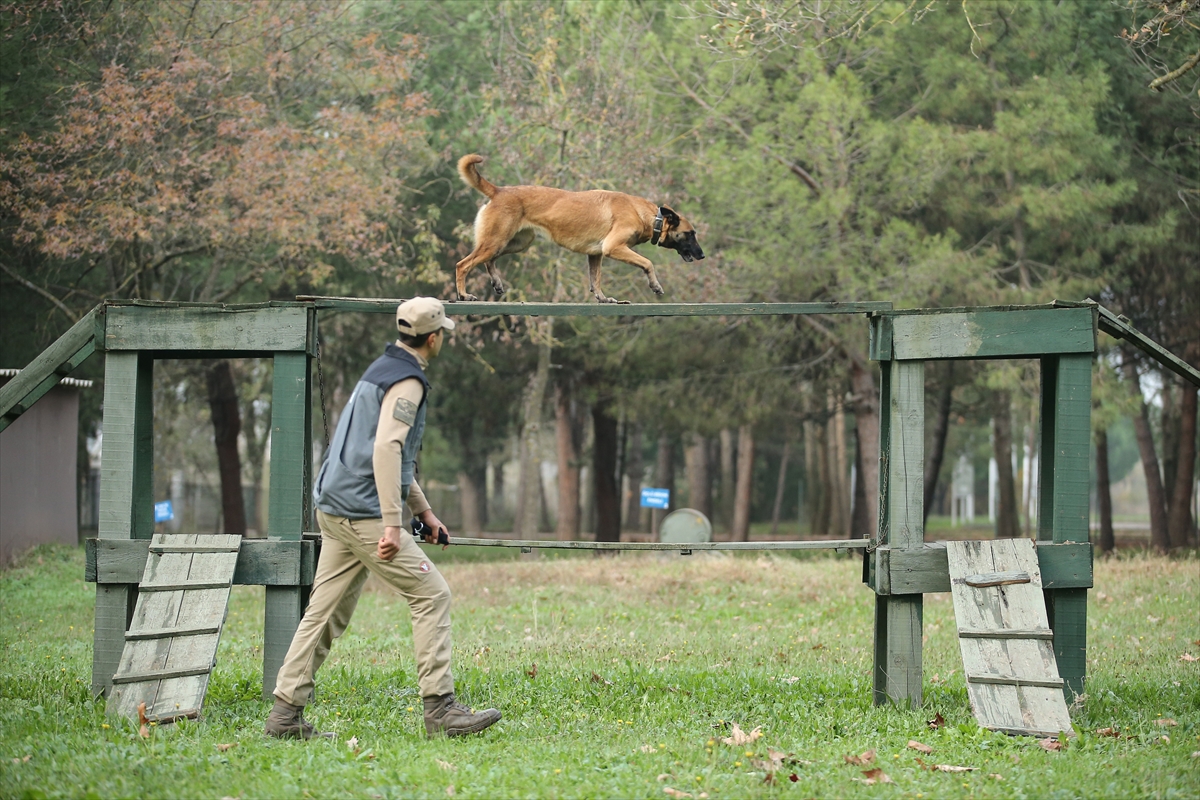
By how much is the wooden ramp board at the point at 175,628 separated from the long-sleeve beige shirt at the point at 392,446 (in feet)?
4.63

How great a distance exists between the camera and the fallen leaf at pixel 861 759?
5.19 metres

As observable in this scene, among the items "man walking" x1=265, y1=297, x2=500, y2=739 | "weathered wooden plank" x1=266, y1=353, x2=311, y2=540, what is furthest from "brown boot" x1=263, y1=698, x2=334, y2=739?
"weathered wooden plank" x1=266, y1=353, x2=311, y2=540

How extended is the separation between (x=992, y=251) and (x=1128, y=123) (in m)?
3.53

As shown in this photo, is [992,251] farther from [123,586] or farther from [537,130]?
[123,586]

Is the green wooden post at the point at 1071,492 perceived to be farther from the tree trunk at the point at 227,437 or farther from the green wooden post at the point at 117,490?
the tree trunk at the point at 227,437

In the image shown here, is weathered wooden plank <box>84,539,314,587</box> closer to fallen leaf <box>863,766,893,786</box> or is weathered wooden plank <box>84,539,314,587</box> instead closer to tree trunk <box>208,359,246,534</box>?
fallen leaf <box>863,766,893,786</box>

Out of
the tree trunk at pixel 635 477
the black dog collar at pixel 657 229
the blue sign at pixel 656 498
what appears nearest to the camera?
the black dog collar at pixel 657 229

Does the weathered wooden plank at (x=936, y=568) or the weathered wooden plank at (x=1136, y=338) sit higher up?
the weathered wooden plank at (x=1136, y=338)

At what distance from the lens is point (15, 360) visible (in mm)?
18828

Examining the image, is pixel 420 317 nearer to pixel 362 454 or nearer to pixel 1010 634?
pixel 362 454

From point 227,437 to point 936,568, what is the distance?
741 inches

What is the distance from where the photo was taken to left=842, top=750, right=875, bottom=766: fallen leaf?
204 inches

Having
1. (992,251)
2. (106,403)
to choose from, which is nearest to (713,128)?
(992,251)

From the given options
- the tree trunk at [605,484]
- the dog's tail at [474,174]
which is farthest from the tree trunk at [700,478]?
the dog's tail at [474,174]
